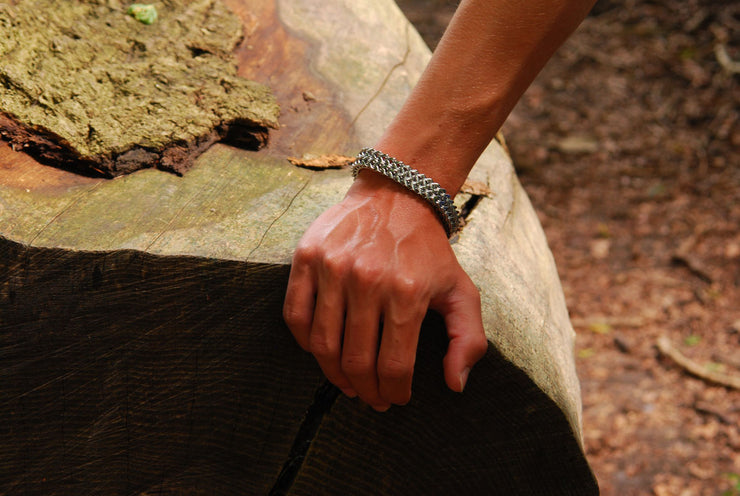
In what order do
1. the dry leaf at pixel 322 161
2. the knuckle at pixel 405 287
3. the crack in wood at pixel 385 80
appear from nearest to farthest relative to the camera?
the knuckle at pixel 405 287 < the dry leaf at pixel 322 161 < the crack in wood at pixel 385 80

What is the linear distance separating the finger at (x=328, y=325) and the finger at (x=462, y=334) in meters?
0.17

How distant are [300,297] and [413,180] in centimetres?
29

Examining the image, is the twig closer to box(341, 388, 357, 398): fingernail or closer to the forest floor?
the forest floor

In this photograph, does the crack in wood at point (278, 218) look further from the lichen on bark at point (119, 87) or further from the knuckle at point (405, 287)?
the knuckle at point (405, 287)

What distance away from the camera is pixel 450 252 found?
1145mm

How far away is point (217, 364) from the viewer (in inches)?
49.4

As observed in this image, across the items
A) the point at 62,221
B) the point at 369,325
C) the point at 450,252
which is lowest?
the point at 62,221

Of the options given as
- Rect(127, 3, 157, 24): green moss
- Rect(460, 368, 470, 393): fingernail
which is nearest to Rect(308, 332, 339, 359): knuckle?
Rect(460, 368, 470, 393): fingernail

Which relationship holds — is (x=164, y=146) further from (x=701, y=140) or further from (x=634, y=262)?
(x=701, y=140)

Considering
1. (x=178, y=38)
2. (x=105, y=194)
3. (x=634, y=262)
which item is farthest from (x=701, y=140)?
(x=105, y=194)

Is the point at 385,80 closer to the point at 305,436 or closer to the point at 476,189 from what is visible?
the point at 476,189

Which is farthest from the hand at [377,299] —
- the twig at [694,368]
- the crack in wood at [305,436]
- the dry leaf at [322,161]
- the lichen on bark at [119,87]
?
the twig at [694,368]

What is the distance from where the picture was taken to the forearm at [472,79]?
3.66 feet

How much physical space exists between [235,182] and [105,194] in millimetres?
263
